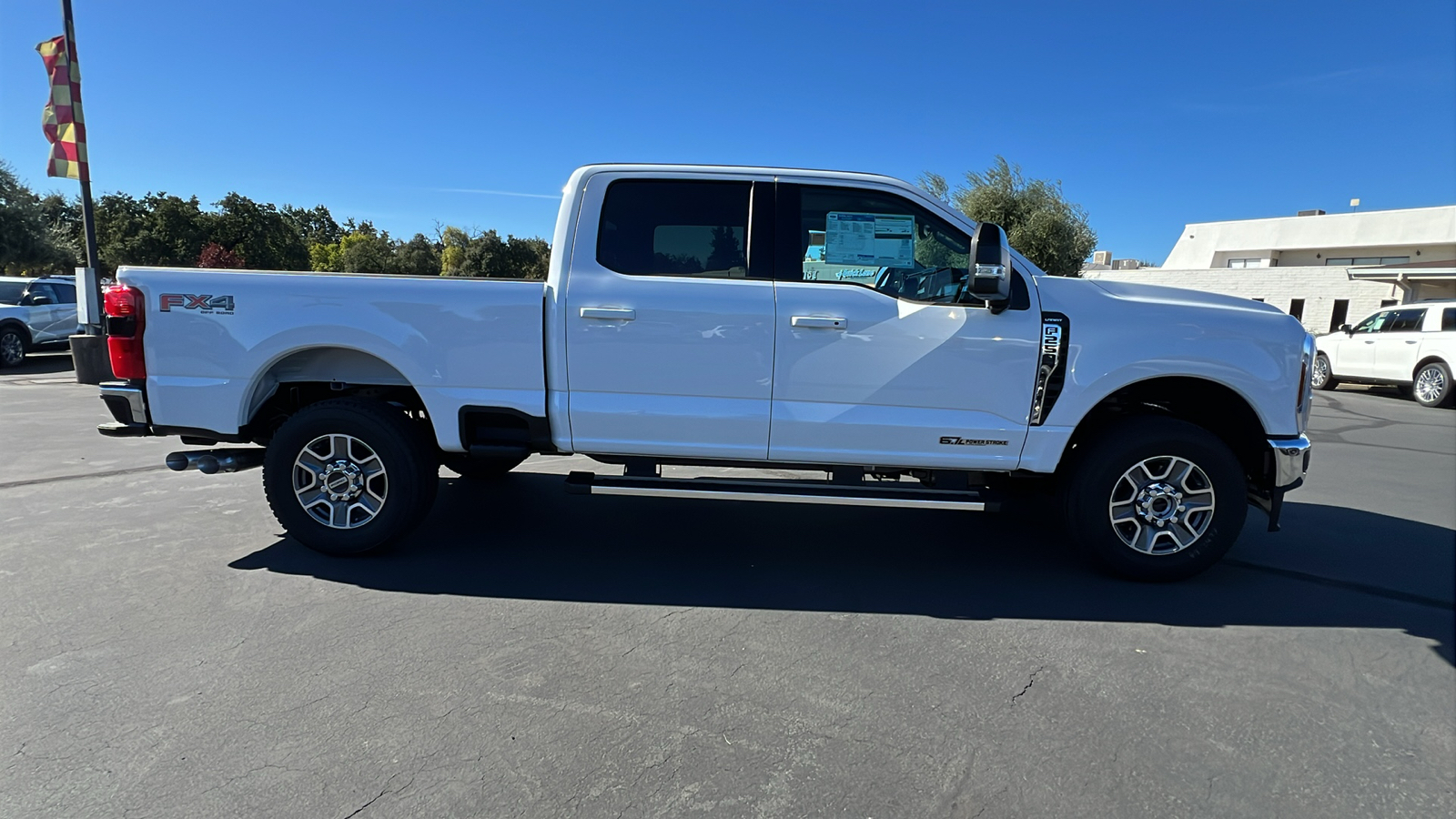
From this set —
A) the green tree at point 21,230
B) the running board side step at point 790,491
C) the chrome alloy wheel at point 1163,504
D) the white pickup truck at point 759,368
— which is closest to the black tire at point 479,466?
the white pickup truck at point 759,368

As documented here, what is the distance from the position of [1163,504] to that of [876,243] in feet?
6.85

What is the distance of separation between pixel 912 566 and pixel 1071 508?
91 centimetres

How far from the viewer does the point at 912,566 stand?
4.33m

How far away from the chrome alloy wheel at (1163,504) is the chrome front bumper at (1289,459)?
1.11 feet

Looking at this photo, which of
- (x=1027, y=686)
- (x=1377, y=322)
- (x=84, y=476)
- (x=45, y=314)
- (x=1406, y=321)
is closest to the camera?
(x=1027, y=686)

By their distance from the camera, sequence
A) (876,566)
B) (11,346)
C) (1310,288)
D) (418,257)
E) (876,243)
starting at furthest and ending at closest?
(418,257), (1310,288), (11,346), (876,566), (876,243)

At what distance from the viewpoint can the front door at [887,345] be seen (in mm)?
3877

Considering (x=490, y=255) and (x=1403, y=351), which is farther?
(x=490, y=255)

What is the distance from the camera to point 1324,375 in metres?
15.6

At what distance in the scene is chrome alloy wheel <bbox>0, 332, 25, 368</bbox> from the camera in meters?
14.2

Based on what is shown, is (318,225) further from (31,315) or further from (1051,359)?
(1051,359)

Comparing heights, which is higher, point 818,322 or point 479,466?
point 818,322

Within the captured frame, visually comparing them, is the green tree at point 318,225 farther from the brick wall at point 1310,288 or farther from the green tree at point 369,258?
the brick wall at point 1310,288

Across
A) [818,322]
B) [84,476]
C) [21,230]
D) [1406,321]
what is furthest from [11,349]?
[1406,321]
